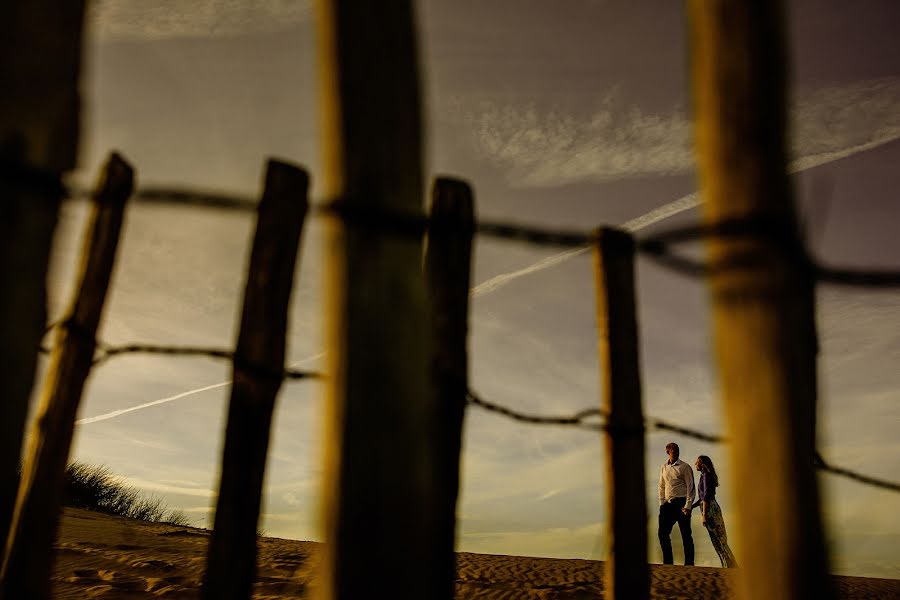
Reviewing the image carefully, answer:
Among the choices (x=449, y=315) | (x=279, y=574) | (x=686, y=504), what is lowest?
(x=279, y=574)

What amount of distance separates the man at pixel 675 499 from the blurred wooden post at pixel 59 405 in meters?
7.10

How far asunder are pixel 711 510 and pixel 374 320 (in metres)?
8.61

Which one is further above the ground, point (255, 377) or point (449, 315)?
point (449, 315)

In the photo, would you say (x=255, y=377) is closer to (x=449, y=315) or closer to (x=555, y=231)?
(x=449, y=315)

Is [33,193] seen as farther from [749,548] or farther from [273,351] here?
[749,548]

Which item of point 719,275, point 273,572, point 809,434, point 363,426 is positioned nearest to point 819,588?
point 809,434

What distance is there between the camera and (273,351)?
3.09m

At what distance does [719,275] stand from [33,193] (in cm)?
193

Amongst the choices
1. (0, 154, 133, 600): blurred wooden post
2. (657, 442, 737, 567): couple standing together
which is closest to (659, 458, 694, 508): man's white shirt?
(657, 442, 737, 567): couple standing together

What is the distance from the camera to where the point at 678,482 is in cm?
878

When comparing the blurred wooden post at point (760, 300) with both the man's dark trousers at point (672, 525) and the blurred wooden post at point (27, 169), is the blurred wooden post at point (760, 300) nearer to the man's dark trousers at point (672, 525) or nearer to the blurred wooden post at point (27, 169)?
the blurred wooden post at point (27, 169)

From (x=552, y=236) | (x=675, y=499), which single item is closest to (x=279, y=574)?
(x=675, y=499)

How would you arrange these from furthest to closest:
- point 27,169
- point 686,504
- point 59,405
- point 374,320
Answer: point 686,504, point 59,405, point 27,169, point 374,320

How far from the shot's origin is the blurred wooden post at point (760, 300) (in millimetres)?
1531
